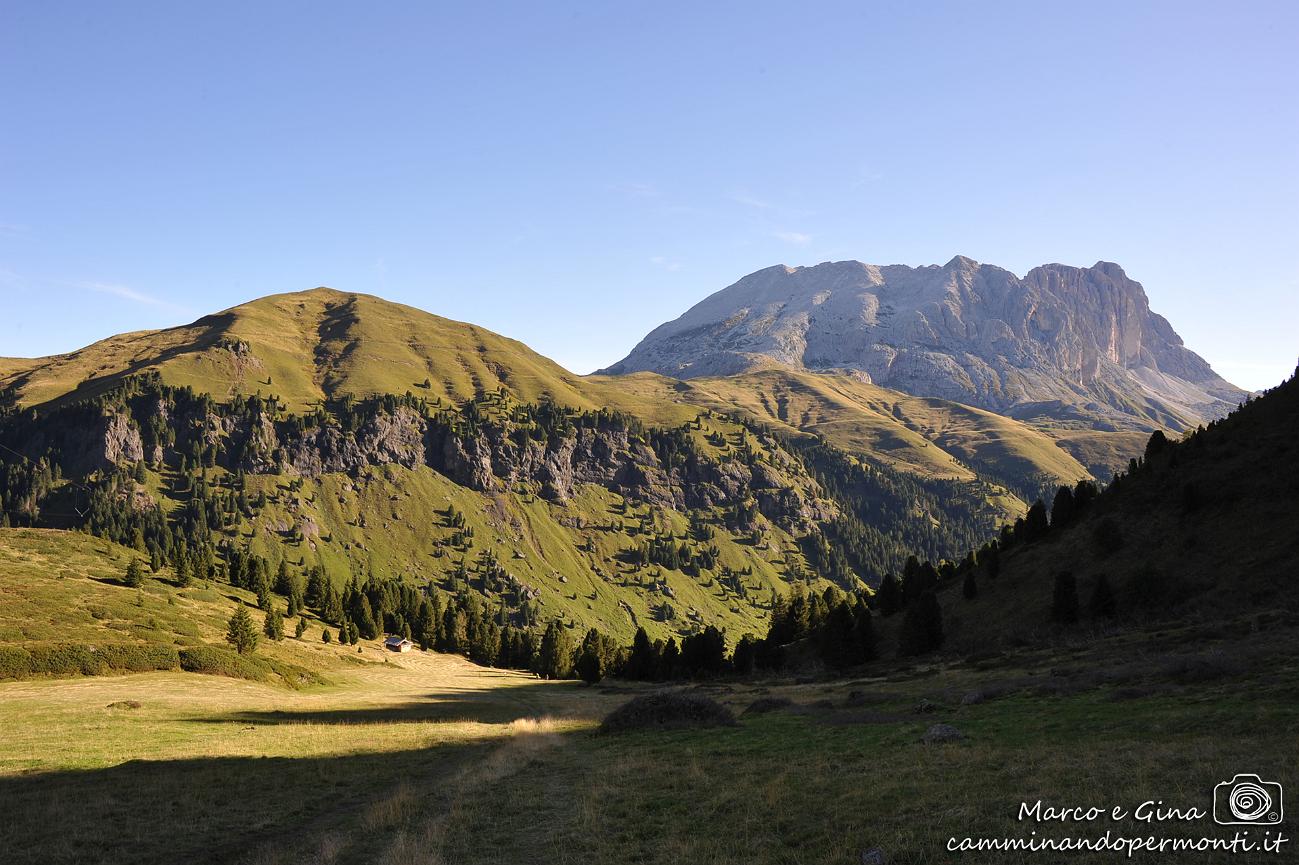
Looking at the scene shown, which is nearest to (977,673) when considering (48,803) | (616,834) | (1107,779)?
(1107,779)

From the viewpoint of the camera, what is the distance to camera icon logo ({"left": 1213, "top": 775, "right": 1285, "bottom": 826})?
14.4 meters

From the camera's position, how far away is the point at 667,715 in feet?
153

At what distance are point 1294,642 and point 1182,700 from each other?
45.7 ft

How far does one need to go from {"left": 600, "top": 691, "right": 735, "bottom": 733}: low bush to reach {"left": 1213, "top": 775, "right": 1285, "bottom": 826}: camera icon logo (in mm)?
31413

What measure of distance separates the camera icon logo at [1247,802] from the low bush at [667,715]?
3141 cm

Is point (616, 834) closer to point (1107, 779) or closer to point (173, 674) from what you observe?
point (1107, 779)

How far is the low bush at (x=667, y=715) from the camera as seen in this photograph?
45.3m

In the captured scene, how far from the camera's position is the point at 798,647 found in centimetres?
10931

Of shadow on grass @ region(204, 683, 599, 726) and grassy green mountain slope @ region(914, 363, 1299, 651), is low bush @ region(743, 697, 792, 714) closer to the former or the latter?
shadow on grass @ region(204, 683, 599, 726)

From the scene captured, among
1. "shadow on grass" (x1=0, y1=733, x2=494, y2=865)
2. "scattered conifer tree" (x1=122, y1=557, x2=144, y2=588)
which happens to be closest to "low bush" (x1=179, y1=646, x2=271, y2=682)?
"scattered conifer tree" (x1=122, y1=557, x2=144, y2=588)

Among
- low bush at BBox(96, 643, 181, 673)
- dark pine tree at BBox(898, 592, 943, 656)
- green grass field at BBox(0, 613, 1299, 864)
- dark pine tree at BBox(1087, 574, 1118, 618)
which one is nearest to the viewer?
green grass field at BBox(0, 613, 1299, 864)

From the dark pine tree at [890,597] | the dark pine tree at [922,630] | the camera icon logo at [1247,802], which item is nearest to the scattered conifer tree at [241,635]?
the dark pine tree at [922,630]

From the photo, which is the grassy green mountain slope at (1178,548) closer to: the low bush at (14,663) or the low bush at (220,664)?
the low bush at (220,664)

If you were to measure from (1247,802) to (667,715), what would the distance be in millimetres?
34924
